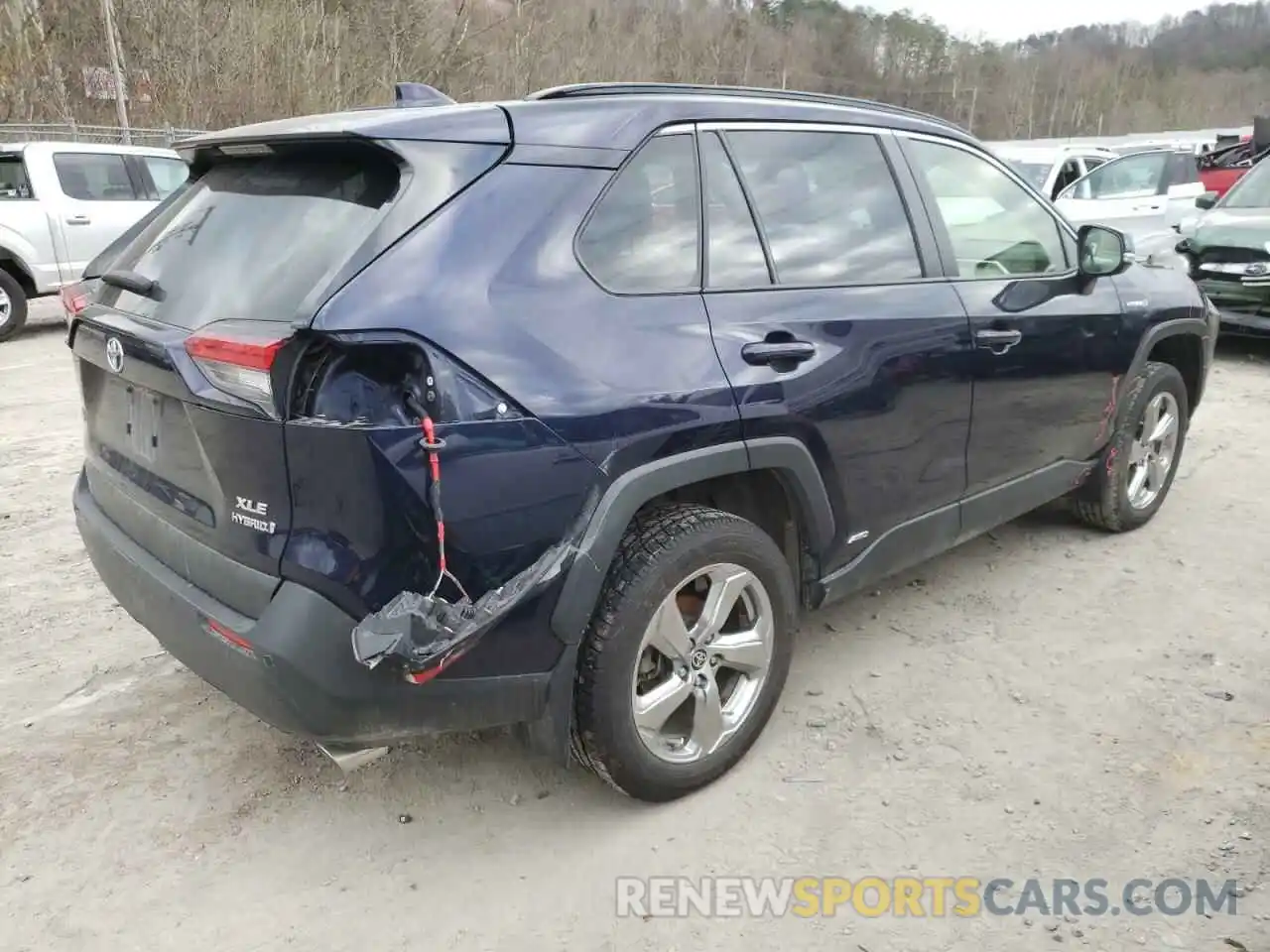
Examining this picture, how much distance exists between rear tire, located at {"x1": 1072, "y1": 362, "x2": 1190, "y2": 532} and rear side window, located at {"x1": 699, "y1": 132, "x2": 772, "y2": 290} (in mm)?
2433

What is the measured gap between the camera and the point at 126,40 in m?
23.9

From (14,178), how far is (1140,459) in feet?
35.4

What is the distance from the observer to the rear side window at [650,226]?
2.33 meters

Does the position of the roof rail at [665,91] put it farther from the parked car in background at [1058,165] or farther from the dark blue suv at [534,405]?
the parked car in background at [1058,165]

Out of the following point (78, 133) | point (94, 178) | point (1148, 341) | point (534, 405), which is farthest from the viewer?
point (78, 133)

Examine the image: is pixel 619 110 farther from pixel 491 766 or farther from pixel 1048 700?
pixel 1048 700

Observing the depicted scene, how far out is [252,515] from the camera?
2094 mm

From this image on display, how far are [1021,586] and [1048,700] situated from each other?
3.11 feet

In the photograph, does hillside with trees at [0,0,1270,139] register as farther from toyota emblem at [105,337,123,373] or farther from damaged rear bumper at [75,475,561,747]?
damaged rear bumper at [75,475,561,747]

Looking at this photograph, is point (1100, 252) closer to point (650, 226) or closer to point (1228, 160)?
point (650, 226)

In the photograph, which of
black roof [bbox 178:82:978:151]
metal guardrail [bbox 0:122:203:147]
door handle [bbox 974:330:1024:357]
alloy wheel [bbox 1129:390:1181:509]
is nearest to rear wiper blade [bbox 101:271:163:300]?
black roof [bbox 178:82:978:151]

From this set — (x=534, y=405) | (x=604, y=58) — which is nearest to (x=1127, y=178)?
(x=534, y=405)

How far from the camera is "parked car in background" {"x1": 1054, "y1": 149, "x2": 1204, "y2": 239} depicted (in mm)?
11336

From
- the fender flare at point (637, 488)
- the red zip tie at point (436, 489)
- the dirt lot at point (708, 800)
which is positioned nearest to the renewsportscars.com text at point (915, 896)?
the dirt lot at point (708, 800)
